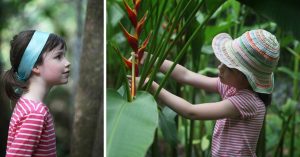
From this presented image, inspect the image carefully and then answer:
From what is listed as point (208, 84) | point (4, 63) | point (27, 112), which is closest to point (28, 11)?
point (4, 63)

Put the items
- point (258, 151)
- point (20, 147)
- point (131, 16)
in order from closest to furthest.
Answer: point (20, 147) → point (131, 16) → point (258, 151)

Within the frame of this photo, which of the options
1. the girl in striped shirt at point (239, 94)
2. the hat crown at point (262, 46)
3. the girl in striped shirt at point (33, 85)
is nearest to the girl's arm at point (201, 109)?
the girl in striped shirt at point (239, 94)

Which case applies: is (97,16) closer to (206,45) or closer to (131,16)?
(131,16)

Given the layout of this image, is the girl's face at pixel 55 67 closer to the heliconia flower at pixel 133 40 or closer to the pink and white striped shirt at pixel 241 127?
the heliconia flower at pixel 133 40

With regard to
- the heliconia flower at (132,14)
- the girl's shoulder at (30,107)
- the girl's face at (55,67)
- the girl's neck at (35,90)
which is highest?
the heliconia flower at (132,14)

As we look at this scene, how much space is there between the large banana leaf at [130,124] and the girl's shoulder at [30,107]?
0.38 feet

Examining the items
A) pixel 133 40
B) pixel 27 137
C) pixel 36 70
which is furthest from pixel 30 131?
pixel 133 40

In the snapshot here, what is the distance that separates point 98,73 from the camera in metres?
1.16

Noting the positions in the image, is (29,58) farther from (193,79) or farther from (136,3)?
(193,79)

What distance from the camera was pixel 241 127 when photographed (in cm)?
111

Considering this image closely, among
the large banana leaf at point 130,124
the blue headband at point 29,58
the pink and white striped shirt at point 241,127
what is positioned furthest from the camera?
the pink and white striped shirt at point 241,127

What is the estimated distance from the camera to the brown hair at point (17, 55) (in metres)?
1.00

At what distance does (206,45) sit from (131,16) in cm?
53

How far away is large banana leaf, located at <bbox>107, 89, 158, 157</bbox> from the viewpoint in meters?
0.89
